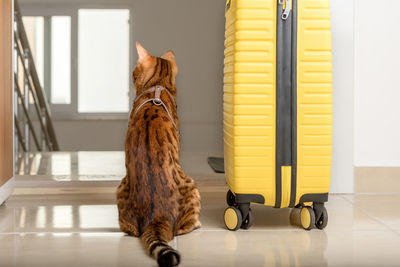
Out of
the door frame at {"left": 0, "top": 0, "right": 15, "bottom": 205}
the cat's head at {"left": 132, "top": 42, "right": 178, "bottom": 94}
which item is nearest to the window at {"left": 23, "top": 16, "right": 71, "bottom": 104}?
the door frame at {"left": 0, "top": 0, "right": 15, "bottom": 205}

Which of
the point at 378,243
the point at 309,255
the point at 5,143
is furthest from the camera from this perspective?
the point at 5,143

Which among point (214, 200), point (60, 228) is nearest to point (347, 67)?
point (214, 200)

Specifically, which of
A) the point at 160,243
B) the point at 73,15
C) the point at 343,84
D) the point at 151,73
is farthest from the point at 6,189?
the point at 73,15

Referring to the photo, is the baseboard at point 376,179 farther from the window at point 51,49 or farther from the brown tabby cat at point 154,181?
the window at point 51,49

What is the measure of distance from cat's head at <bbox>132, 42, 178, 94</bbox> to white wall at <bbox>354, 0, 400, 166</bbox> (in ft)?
3.25

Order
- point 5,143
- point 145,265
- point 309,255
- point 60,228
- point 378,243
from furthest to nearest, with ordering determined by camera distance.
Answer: point 5,143
point 60,228
point 378,243
point 309,255
point 145,265

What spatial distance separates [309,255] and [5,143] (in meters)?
1.41

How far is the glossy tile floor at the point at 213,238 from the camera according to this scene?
1.50 m

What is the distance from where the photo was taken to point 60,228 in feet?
6.18

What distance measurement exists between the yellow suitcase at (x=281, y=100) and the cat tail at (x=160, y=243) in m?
0.31

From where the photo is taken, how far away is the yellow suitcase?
67.7 inches

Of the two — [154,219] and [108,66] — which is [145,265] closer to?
[154,219]

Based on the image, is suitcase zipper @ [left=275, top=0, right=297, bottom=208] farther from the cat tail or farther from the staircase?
the staircase

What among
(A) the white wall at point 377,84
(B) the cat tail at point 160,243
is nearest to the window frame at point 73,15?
(A) the white wall at point 377,84
